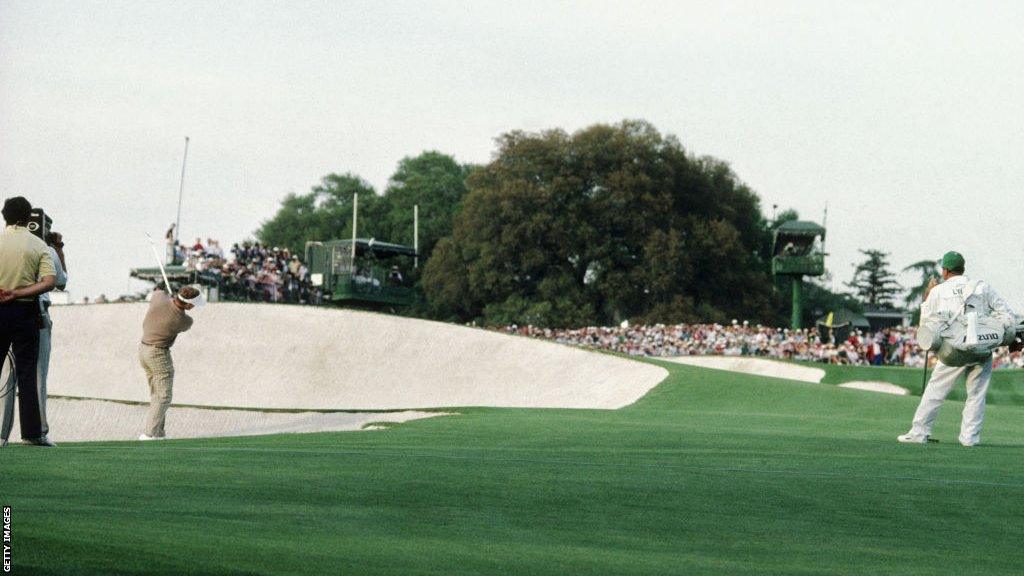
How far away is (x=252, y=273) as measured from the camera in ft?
148

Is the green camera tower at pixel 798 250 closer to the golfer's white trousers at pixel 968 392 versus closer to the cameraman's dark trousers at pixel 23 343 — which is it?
the golfer's white trousers at pixel 968 392

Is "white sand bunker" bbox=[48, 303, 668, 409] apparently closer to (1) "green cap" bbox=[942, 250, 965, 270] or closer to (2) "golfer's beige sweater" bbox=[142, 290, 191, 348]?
(2) "golfer's beige sweater" bbox=[142, 290, 191, 348]

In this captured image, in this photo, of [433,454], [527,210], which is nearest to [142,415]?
[433,454]

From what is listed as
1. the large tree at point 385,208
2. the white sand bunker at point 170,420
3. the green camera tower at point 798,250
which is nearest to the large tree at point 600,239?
the green camera tower at point 798,250

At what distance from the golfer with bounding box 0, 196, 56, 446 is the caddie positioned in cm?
877

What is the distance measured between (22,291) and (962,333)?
9.25 m

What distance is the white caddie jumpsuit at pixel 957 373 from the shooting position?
12.7 meters

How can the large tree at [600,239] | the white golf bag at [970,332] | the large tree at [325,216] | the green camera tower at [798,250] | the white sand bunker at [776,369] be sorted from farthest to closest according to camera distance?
1. the large tree at [325,216]
2. the large tree at [600,239]
3. the green camera tower at [798,250]
4. the white sand bunker at [776,369]
5. the white golf bag at [970,332]

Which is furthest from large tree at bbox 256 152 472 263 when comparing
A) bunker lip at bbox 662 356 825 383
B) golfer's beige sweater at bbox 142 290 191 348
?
golfer's beige sweater at bbox 142 290 191 348

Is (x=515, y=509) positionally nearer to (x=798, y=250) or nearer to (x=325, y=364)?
(x=325, y=364)

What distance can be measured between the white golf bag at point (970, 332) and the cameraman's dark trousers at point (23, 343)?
879 cm

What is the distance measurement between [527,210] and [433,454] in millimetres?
60190

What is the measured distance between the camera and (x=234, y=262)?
4488 centimetres

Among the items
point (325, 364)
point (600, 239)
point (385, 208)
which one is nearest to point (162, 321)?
point (325, 364)
